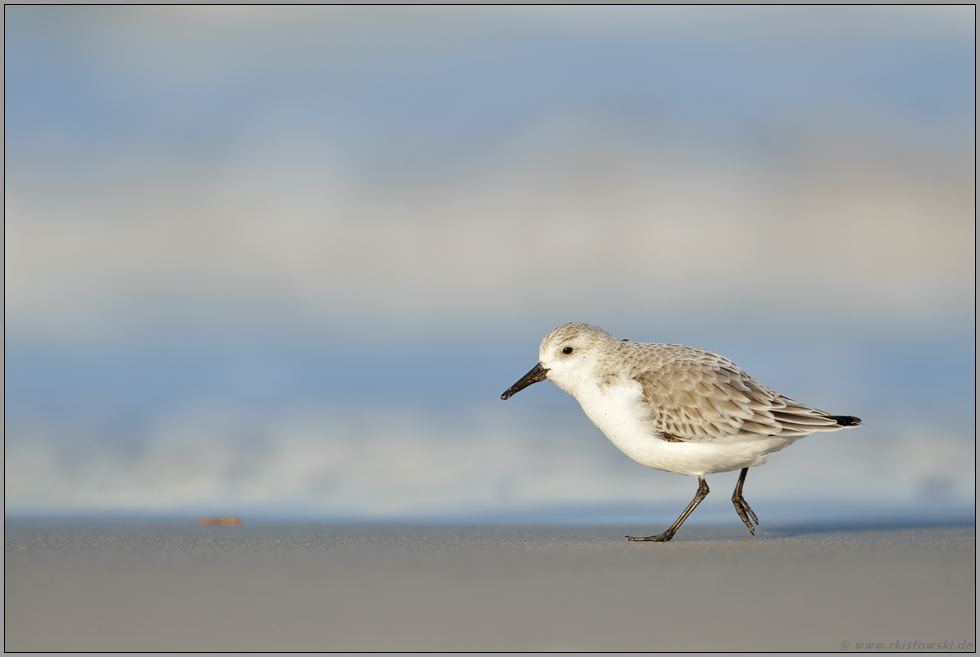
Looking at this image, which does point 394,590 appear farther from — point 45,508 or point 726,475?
point 726,475

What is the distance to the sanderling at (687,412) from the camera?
5395 millimetres

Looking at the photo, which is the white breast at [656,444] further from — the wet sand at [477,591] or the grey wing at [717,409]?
the wet sand at [477,591]

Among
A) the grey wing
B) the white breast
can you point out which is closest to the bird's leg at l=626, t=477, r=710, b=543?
the white breast

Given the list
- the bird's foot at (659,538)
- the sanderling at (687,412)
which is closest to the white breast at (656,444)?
the sanderling at (687,412)

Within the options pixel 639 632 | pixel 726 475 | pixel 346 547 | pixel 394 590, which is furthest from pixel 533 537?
pixel 726 475

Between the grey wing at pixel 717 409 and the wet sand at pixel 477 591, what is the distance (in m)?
0.59

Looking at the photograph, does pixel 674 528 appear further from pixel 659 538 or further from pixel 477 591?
pixel 477 591

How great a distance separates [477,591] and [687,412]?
188 centimetres

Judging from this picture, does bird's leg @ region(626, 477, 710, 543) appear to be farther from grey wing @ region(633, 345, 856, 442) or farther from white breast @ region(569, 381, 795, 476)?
grey wing @ region(633, 345, 856, 442)

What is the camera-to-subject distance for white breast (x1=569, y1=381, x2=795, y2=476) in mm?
5426

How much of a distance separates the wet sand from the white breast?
42 cm

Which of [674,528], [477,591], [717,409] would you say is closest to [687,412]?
[717,409]

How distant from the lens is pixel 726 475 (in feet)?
25.6

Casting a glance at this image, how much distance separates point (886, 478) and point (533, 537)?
325 centimetres
